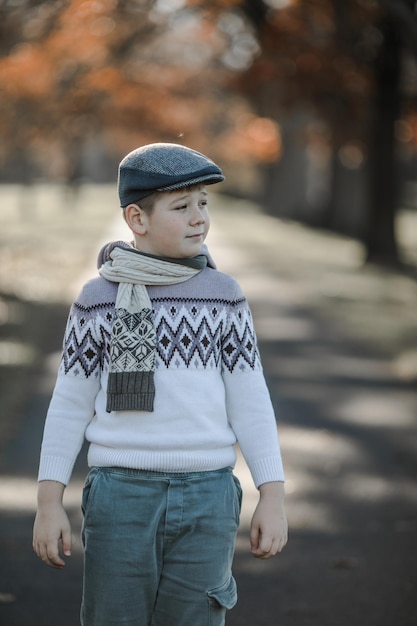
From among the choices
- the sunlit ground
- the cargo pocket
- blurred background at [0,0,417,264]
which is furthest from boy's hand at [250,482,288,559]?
blurred background at [0,0,417,264]

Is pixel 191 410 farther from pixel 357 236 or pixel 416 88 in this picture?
pixel 357 236

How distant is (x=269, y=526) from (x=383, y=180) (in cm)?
1757

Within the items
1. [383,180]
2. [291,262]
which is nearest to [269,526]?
[383,180]

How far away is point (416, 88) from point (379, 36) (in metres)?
2.74

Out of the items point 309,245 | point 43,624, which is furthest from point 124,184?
point 309,245

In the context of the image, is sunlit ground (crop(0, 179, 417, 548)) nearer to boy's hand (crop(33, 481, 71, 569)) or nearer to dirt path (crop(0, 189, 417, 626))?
dirt path (crop(0, 189, 417, 626))

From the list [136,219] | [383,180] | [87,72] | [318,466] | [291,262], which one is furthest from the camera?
[87,72]

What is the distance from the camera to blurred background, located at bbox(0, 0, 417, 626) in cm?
475

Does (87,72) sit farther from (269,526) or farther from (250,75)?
(269,526)

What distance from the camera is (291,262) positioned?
21.4m

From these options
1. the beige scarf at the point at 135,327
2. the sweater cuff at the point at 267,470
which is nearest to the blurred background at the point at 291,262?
the beige scarf at the point at 135,327

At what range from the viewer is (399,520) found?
17.6 ft

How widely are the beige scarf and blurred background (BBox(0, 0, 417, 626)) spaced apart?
71cm

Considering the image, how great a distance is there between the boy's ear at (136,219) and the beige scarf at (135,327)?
6cm
